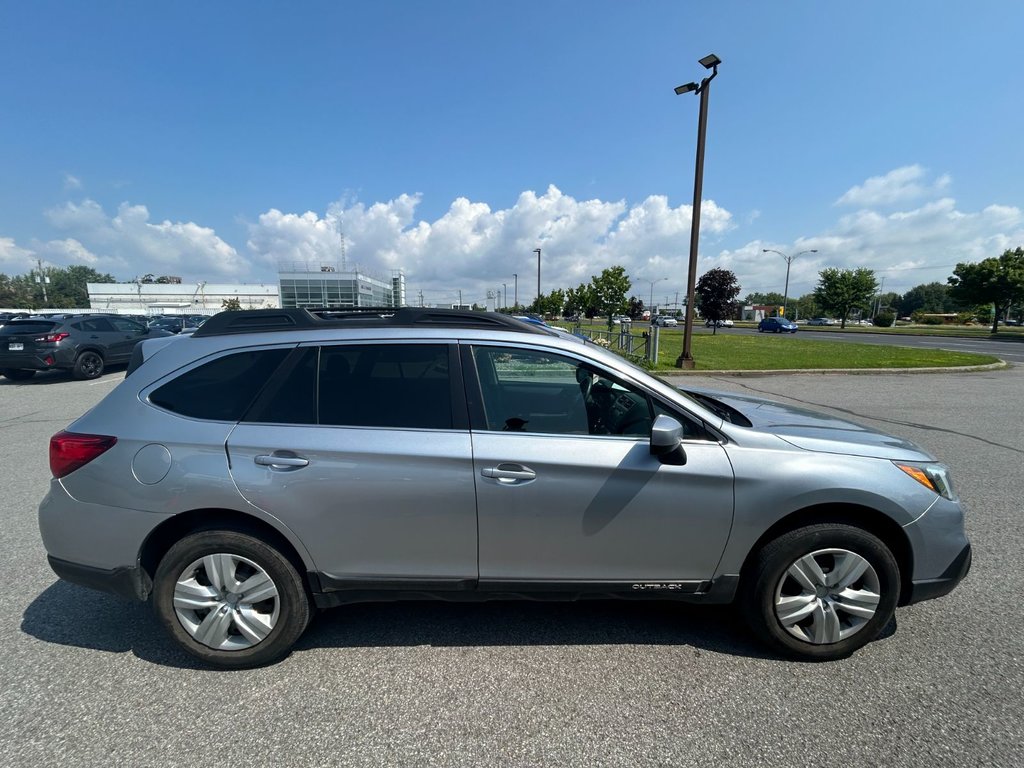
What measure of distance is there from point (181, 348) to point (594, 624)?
110 inches

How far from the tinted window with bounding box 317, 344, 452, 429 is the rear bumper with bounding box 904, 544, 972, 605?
255 centimetres

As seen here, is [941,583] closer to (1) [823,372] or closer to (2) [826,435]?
(2) [826,435]

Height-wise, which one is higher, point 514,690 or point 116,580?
point 116,580

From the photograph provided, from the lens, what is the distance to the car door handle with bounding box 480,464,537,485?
90.1 inches

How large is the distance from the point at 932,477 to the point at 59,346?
53.1 feet

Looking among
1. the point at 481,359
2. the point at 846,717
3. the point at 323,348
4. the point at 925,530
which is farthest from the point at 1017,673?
the point at 323,348

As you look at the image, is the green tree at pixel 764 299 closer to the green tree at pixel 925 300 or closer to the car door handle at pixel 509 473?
the green tree at pixel 925 300

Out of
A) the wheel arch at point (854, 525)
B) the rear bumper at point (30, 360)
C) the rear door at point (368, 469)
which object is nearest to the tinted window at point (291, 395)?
the rear door at point (368, 469)

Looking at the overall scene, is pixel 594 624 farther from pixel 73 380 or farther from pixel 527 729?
pixel 73 380

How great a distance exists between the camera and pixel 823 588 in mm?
2430

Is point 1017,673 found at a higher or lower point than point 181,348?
lower

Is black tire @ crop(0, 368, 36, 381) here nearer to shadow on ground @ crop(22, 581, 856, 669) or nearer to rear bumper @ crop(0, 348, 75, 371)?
rear bumper @ crop(0, 348, 75, 371)

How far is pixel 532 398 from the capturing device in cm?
291

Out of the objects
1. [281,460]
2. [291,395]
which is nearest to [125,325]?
[291,395]
